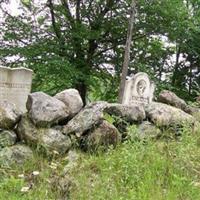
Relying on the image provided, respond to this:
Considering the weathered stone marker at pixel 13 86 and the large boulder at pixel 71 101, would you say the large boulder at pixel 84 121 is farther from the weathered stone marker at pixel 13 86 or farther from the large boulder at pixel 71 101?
the weathered stone marker at pixel 13 86

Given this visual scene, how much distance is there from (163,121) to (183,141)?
1208mm

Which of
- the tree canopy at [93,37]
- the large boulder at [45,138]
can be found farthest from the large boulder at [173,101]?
the tree canopy at [93,37]

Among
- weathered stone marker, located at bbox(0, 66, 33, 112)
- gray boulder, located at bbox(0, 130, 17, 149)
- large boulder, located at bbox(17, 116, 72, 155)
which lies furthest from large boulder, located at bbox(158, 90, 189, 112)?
gray boulder, located at bbox(0, 130, 17, 149)

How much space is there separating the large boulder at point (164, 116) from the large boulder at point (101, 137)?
887mm

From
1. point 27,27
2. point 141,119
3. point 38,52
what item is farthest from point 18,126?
point 27,27

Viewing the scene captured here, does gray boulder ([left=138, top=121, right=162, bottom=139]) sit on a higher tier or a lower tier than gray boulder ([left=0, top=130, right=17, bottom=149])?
higher

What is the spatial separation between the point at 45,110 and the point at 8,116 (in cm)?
45

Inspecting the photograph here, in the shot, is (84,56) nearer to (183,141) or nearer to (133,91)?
(133,91)

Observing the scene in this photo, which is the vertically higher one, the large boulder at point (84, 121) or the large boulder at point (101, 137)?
the large boulder at point (84, 121)

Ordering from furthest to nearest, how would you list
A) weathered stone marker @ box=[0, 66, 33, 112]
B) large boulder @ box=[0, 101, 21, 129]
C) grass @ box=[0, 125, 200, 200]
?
weathered stone marker @ box=[0, 66, 33, 112], large boulder @ box=[0, 101, 21, 129], grass @ box=[0, 125, 200, 200]

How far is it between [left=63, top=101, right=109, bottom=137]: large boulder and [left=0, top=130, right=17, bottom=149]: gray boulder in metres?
0.61

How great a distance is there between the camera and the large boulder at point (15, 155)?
4.81 meters

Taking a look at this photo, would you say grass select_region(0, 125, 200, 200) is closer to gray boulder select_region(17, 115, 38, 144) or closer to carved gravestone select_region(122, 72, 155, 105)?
gray boulder select_region(17, 115, 38, 144)

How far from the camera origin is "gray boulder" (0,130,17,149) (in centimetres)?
504
